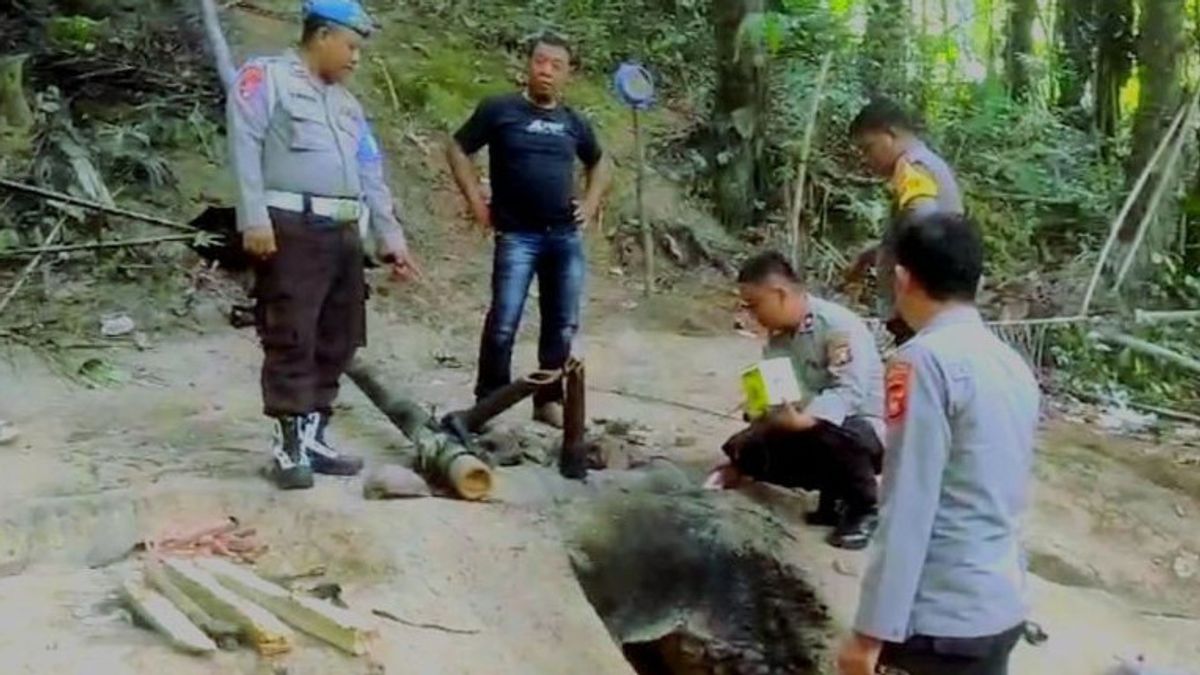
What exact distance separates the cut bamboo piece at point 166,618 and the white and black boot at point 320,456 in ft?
3.97

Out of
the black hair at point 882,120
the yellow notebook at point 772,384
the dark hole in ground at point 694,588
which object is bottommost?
the dark hole in ground at point 694,588

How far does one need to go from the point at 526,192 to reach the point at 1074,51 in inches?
348

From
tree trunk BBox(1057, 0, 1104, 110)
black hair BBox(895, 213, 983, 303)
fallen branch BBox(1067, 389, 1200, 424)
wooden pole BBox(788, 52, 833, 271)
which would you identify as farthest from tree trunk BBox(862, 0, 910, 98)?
→ black hair BBox(895, 213, 983, 303)

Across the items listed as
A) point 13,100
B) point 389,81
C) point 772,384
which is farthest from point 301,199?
point 389,81

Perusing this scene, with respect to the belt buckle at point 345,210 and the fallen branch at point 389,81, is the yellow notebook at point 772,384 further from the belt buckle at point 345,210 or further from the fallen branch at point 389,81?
the fallen branch at point 389,81

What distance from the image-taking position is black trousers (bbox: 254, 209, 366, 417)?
17.0ft

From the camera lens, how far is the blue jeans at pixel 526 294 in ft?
20.7

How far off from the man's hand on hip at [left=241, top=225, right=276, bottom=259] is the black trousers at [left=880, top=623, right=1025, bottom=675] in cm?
287

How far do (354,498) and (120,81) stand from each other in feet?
19.6

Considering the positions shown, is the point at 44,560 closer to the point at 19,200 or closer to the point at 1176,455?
the point at 19,200

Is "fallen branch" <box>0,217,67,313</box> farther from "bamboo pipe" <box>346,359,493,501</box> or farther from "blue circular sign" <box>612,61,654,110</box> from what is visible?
"blue circular sign" <box>612,61,654,110</box>

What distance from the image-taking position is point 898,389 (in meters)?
2.91

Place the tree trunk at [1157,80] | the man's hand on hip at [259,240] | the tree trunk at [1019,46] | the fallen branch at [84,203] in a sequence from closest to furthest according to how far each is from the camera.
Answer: the man's hand on hip at [259,240] < the fallen branch at [84,203] < the tree trunk at [1157,80] < the tree trunk at [1019,46]

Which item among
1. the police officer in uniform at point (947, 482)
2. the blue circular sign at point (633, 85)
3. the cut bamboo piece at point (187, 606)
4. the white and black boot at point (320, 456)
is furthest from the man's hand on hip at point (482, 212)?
the police officer in uniform at point (947, 482)
